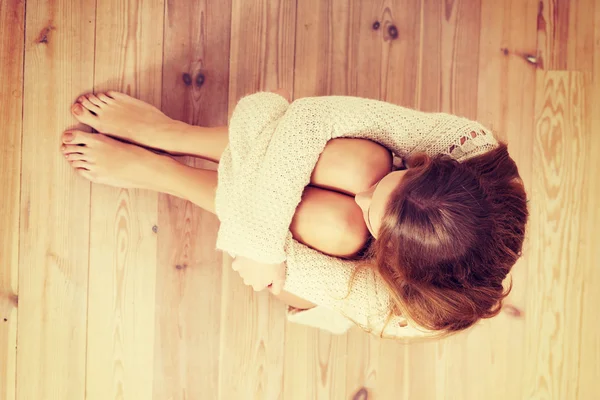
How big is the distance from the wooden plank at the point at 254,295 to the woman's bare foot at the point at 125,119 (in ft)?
0.57

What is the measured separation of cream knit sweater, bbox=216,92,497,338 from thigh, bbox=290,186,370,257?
0.10 feet

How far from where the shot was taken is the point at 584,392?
3.81 ft

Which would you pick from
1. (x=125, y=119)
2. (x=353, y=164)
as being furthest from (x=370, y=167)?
(x=125, y=119)

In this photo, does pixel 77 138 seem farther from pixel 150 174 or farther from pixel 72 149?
pixel 150 174

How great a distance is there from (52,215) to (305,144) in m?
0.64

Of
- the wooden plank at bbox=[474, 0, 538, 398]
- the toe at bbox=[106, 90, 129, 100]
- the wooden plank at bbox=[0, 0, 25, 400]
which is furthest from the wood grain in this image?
the wooden plank at bbox=[0, 0, 25, 400]

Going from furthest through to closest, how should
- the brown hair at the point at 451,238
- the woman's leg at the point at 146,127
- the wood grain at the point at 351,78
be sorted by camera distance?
1. the wood grain at the point at 351,78
2. the woman's leg at the point at 146,127
3. the brown hair at the point at 451,238

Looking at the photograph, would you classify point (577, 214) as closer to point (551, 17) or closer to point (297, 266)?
point (551, 17)

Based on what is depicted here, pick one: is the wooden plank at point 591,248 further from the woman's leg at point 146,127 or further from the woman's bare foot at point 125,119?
the woman's bare foot at point 125,119

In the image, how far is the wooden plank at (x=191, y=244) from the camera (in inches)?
42.1

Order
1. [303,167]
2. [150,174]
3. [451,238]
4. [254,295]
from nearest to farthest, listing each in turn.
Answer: [451,238] < [303,167] < [150,174] < [254,295]

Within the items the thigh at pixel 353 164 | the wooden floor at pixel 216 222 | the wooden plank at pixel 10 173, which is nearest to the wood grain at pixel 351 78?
the wooden floor at pixel 216 222

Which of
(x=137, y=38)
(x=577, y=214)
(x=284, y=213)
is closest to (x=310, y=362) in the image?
(x=284, y=213)

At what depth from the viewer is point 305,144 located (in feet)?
2.68
